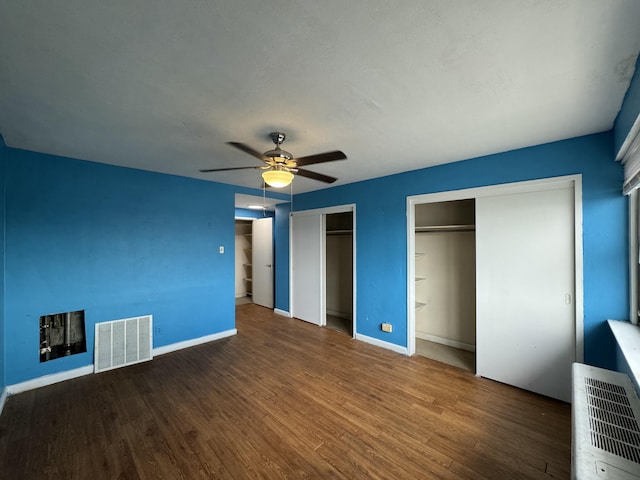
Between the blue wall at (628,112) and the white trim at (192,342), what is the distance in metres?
4.74

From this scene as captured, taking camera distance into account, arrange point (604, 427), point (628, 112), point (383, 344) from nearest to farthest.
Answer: point (604, 427) → point (628, 112) → point (383, 344)

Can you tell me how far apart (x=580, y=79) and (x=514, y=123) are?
1.84 feet

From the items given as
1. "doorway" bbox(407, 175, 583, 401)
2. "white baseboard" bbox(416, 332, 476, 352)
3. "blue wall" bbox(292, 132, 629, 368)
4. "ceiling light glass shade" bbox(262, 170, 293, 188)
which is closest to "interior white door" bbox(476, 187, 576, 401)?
"doorway" bbox(407, 175, 583, 401)

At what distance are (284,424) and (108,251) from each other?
282 centimetres

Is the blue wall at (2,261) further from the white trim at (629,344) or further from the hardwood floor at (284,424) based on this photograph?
the white trim at (629,344)

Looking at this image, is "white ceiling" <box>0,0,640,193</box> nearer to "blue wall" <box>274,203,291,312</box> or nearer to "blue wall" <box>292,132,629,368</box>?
"blue wall" <box>292,132,629,368</box>

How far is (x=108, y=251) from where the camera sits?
125 inches

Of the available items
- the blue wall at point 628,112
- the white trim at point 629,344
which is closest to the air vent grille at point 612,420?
the white trim at point 629,344

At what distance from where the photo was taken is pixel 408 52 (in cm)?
132

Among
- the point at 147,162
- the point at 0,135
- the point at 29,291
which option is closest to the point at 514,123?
the point at 147,162

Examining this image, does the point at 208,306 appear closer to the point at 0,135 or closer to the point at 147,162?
the point at 147,162

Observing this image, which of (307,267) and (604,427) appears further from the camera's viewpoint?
(307,267)

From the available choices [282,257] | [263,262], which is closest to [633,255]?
[282,257]

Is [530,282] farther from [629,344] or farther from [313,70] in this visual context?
[313,70]
